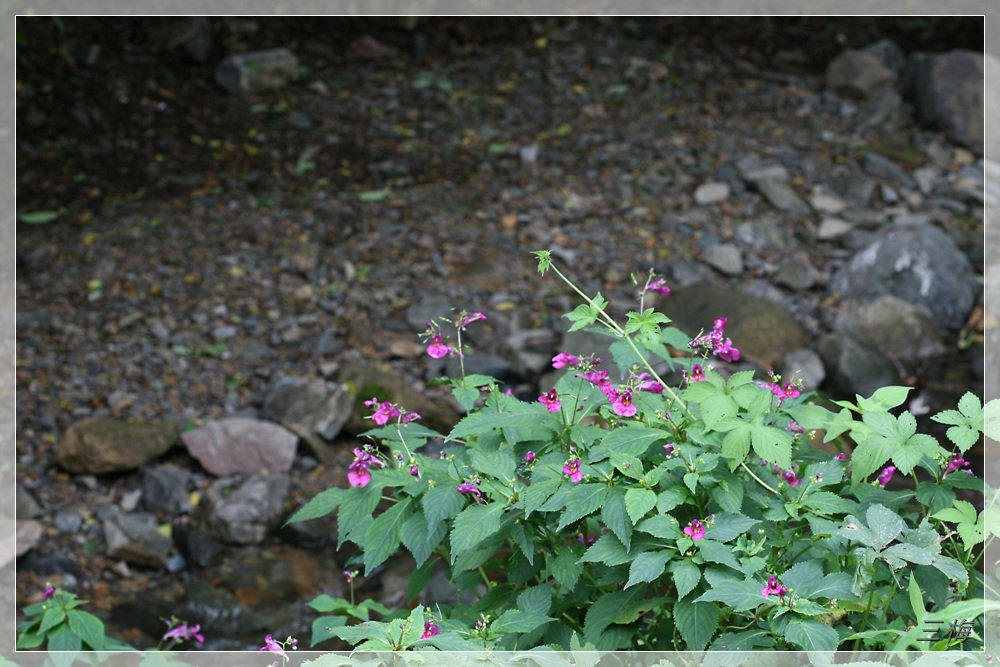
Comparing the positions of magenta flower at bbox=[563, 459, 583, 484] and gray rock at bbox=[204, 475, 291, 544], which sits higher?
magenta flower at bbox=[563, 459, 583, 484]

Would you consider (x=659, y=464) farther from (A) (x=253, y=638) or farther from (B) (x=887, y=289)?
(B) (x=887, y=289)

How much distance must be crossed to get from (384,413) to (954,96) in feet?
20.9

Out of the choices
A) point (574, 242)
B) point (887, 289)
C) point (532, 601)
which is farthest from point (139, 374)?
point (887, 289)

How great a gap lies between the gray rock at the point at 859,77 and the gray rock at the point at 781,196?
1561mm

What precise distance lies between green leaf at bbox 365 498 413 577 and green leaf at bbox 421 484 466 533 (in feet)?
0.21

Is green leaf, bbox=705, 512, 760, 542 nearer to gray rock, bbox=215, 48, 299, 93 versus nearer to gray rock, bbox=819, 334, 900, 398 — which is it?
gray rock, bbox=819, 334, 900, 398

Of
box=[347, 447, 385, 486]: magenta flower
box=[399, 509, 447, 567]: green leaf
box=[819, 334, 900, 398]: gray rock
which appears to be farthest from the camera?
box=[819, 334, 900, 398]: gray rock

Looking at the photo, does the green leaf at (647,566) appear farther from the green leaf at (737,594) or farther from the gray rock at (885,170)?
the gray rock at (885,170)

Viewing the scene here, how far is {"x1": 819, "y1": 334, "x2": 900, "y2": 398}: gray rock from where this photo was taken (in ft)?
14.0

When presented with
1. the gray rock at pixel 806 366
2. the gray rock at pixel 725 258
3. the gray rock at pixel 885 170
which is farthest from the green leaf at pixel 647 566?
the gray rock at pixel 885 170

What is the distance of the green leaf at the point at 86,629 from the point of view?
1.74 meters

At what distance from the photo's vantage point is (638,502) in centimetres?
124

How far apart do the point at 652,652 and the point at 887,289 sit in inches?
166

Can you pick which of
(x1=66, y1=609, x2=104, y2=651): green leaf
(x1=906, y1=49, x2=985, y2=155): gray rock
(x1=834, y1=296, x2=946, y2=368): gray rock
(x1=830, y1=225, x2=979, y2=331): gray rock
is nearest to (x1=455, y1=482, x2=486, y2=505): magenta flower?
(x1=66, y1=609, x2=104, y2=651): green leaf
